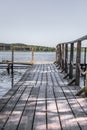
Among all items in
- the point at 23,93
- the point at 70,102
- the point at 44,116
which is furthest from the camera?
the point at 23,93

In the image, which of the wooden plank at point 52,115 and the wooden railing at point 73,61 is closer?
the wooden plank at point 52,115

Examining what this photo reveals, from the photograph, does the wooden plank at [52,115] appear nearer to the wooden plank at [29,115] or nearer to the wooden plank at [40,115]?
the wooden plank at [40,115]

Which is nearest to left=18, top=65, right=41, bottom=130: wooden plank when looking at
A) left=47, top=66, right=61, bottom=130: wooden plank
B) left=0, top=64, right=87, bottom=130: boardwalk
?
left=0, top=64, right=87, bottom=130: boardwalk

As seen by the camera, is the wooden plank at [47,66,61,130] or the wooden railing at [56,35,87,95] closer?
the wooden plank at [47,66,61,130]

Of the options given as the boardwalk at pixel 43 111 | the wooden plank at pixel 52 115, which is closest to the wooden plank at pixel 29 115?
the boardwalk at pixel 43 111

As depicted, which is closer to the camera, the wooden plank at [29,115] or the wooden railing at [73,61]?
the wooden plank at [29,115]

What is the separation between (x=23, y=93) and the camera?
7.16 meters

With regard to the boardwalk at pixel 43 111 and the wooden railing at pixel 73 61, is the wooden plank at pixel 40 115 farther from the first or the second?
the wooden railing at pixel 73 61

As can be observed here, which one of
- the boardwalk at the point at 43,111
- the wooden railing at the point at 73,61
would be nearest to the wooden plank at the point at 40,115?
the boardwalk at the point at 43,111

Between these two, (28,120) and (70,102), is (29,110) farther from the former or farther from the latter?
(70,102)

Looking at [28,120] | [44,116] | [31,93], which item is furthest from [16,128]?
[31,93]

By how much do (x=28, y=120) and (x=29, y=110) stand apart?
705mm

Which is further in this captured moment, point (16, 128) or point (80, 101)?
point (80, 101)

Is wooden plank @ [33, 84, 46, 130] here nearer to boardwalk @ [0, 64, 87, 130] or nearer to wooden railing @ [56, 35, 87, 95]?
boardwalk @ [0, 64, 87, 130]
